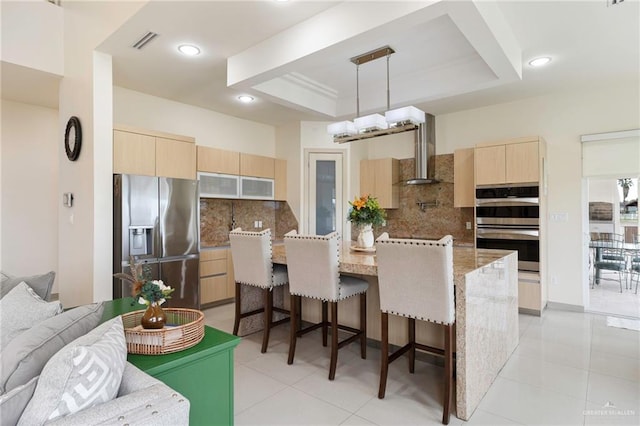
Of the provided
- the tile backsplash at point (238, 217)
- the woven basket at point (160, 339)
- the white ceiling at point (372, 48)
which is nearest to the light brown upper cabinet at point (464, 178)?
the white ceiling at point (372, 48)

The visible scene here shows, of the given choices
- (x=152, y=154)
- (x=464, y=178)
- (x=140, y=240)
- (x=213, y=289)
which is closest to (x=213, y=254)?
(x=213, y=289)

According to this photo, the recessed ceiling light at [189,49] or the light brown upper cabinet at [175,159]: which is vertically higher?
the recessed ceiling light at [189,49]

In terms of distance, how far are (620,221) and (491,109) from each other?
234cm

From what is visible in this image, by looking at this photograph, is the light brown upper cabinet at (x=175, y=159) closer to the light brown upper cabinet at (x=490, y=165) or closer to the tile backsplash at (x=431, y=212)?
the tile backsplash at (x=431, y=212)

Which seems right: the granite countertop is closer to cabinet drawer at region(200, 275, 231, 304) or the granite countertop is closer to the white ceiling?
the white ceiling

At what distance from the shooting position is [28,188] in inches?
172

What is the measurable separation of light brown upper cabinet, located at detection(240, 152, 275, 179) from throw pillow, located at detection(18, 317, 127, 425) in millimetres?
4251

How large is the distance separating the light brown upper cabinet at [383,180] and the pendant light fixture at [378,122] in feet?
7.18

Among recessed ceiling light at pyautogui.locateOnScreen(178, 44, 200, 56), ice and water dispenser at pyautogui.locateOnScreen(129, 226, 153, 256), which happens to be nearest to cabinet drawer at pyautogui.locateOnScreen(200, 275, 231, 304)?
ice and water dispenser at pyautogui.locateOnScreen(129, 226, 153, 256)

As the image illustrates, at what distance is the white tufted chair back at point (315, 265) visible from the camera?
104 inches

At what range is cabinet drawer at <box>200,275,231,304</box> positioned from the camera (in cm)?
453

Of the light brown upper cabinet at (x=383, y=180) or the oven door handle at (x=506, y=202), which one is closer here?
the oven door handle at (x=506, y=202)

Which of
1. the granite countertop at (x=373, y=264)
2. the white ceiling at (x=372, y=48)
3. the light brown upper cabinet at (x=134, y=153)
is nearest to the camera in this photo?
the granite countertop at (x=373, y=264)

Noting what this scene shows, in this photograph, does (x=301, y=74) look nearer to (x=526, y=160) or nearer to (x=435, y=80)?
(x=435, y=80)
